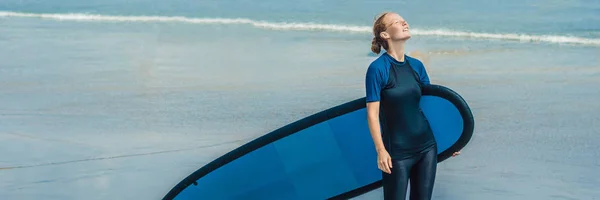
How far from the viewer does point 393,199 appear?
221cm

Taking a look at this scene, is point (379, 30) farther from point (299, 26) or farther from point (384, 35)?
point (299, 26)

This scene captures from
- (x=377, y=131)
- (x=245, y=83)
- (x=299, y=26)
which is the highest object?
(x=299, y=26)

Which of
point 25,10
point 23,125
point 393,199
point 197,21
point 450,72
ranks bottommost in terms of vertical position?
point 393,199

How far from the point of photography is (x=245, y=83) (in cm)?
390

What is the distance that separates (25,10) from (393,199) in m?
2.92

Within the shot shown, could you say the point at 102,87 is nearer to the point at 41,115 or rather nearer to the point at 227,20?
the point at 41,115

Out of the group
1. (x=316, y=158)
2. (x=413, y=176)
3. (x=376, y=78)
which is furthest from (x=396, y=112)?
(x=316, y=158)

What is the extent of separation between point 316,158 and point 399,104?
1.58ft

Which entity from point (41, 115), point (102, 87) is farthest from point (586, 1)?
point (41, 115)

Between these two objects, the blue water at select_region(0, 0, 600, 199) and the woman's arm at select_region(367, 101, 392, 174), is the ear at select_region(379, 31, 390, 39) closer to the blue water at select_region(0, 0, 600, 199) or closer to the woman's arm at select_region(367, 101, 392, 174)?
the woman's arm at select_region(367, 101, 392, 174)

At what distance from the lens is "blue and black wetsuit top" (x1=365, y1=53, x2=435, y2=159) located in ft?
6.83

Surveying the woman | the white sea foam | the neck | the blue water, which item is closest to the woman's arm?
the woman

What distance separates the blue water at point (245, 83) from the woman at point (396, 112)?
37.0 inches

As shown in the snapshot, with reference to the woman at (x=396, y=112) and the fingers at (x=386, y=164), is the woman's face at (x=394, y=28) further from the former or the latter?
the fingers at (x=386, y=164)
